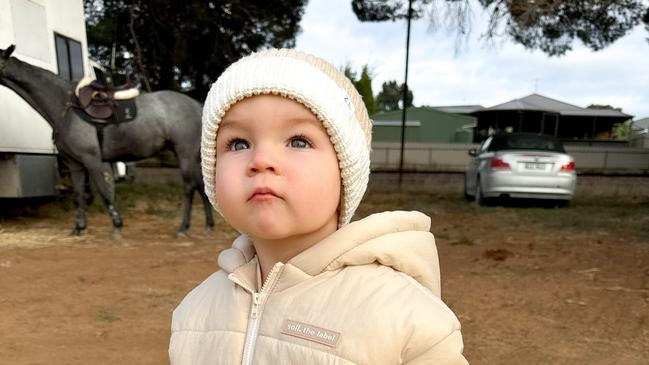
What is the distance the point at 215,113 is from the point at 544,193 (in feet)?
28.1

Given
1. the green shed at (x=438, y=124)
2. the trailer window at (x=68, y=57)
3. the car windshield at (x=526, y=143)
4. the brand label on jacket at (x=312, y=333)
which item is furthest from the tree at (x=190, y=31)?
the green shed at (x=438, y=124)

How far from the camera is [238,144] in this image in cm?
105

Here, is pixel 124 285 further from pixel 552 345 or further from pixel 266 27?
pixel 266 27

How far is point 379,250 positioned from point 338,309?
0.16 metres

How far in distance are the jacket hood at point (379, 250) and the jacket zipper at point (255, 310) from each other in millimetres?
42

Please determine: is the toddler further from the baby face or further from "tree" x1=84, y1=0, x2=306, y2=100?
"tree" x1=84, y1=0, x2=306, y2=100

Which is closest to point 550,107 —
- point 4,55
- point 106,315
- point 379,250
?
Answer: point 4,55

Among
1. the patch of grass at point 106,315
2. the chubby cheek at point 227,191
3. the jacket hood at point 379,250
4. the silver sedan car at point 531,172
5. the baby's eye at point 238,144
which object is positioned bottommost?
the patch of grass at point 106,315

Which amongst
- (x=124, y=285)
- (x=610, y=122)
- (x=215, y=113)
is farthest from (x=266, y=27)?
(x=610, y=122)

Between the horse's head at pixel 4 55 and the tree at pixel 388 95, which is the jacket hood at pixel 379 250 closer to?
the horse's head at pixel 4 55

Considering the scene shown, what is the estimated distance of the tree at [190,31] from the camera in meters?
11.2

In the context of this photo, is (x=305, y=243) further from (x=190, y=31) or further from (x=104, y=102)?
(x=190, y=31)

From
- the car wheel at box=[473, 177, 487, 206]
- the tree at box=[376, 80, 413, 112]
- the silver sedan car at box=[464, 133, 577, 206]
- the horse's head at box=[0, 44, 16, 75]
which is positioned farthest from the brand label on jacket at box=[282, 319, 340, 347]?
the tree at box=[376, 80, 413, 112]

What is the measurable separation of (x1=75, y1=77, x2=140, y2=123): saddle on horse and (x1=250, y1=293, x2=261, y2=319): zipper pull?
17.3 ft
